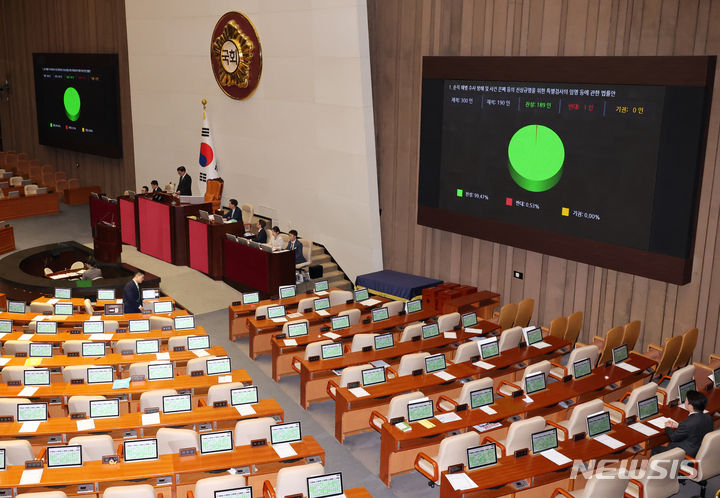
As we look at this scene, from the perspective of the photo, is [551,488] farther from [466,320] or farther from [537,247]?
[537,247]

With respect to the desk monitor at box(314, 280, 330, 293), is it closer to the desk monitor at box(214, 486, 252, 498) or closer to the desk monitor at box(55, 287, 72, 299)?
the desk monitor at box(55, 287, 72, 299)

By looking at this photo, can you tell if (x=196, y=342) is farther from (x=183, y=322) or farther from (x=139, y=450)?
(x=139, y=450)

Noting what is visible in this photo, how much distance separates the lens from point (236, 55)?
649 inches

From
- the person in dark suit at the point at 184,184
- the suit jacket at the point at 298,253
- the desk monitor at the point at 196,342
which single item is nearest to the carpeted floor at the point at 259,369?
the desk monitor at the point at 196,342

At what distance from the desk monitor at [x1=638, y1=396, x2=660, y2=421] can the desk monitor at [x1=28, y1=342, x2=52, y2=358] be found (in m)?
7.30

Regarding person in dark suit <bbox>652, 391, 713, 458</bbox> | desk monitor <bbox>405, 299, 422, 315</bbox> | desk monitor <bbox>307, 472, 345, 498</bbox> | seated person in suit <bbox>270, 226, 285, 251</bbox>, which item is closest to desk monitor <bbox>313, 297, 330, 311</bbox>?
desk monitor <bbox>405, 299, 422, 315</bbox>

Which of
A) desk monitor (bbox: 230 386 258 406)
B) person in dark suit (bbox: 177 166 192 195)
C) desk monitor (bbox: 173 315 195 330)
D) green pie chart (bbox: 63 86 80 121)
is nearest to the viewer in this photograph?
desk monitor (bbox: 230 386 258 406)

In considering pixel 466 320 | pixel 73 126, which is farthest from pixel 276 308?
pixel 73 126

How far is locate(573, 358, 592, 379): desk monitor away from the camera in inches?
359

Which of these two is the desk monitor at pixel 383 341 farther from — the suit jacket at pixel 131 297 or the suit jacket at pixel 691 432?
the suit jacket at pixel 131 297

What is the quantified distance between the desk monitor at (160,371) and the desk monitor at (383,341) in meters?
2.81

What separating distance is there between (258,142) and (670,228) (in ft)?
31.5

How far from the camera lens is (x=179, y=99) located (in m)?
18.4

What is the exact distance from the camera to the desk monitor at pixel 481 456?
686 centimetres
